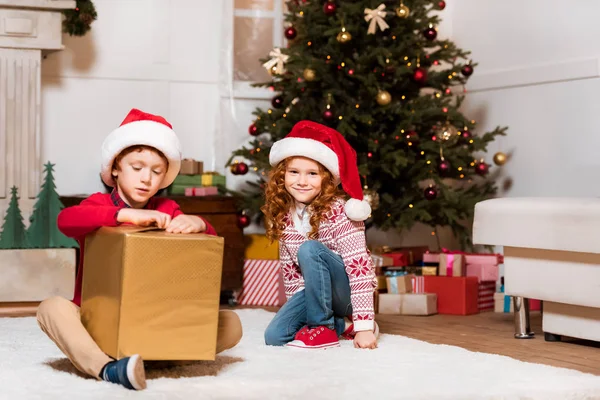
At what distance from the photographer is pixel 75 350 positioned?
2.27m

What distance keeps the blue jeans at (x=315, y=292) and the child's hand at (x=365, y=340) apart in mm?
134

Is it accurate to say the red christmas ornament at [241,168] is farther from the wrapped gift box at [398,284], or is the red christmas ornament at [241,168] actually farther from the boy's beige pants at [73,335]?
the boy's beige pants at [73,335]

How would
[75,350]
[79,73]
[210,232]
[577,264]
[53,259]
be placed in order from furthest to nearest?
[79,73] < [53,259] < [577,264] < [210,232] < [75,350]

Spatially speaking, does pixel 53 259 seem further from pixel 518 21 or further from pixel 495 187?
pixel 518 21

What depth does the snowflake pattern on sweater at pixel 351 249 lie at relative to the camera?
297 cm

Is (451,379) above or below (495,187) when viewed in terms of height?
below

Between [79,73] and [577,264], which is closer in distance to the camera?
[577,264]

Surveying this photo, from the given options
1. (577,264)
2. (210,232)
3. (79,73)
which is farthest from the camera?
(79,73)

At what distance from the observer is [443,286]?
426 centimetres

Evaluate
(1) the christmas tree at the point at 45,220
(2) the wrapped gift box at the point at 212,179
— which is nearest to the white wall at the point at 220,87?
(2) the wrapped gift box at the point at 212,179

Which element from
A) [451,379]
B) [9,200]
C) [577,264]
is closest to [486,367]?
[451,379]

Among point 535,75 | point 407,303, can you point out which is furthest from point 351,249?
point 535,75

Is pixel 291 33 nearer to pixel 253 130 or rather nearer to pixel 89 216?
pixel 253 130

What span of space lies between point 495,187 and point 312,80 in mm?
1200
